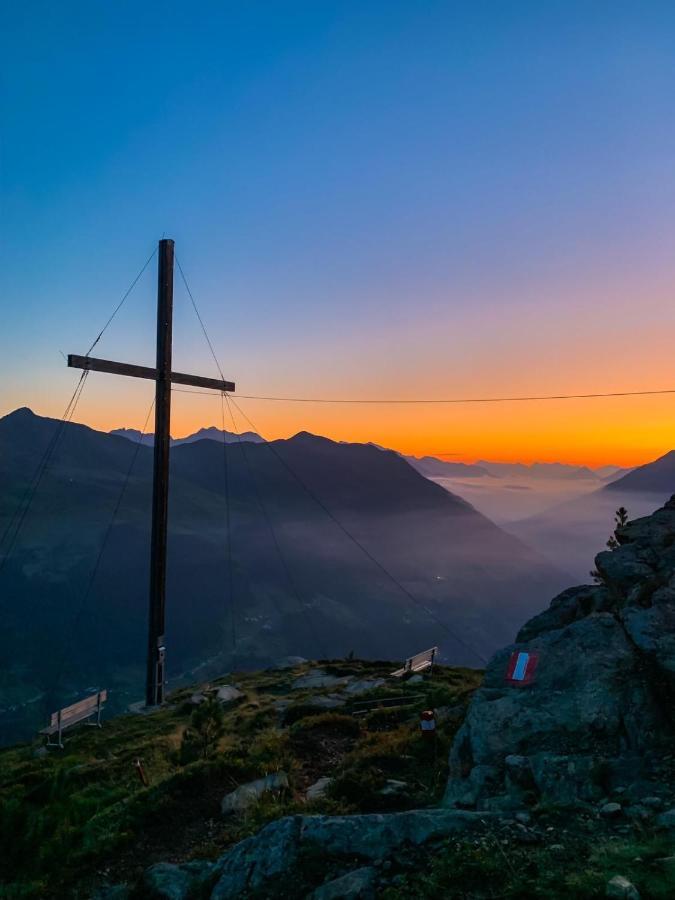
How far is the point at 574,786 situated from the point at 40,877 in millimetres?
7518

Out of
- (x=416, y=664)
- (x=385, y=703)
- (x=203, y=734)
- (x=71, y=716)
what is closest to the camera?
(x=203, y=734)

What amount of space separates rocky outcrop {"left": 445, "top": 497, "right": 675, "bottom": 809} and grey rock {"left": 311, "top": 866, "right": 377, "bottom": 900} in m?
2.18

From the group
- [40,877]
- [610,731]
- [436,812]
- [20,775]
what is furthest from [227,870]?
[20,775]

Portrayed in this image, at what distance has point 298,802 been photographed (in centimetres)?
924

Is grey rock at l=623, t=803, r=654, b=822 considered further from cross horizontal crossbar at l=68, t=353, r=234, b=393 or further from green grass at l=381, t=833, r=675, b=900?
cross horizontal crossbar at l=68, t=353, r=234, b=393

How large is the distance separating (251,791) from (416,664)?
15878 mm

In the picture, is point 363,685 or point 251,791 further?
point 363,685

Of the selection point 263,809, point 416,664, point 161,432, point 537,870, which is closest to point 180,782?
point 263,809

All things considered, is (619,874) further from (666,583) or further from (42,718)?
(42,718)

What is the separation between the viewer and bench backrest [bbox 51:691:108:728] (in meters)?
17.8

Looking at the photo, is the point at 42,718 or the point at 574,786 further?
the point at 42,718

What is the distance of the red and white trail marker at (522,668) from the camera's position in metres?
9.99

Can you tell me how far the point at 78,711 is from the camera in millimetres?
19062

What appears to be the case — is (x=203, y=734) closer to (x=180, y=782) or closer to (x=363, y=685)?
(x=180, y=782)
